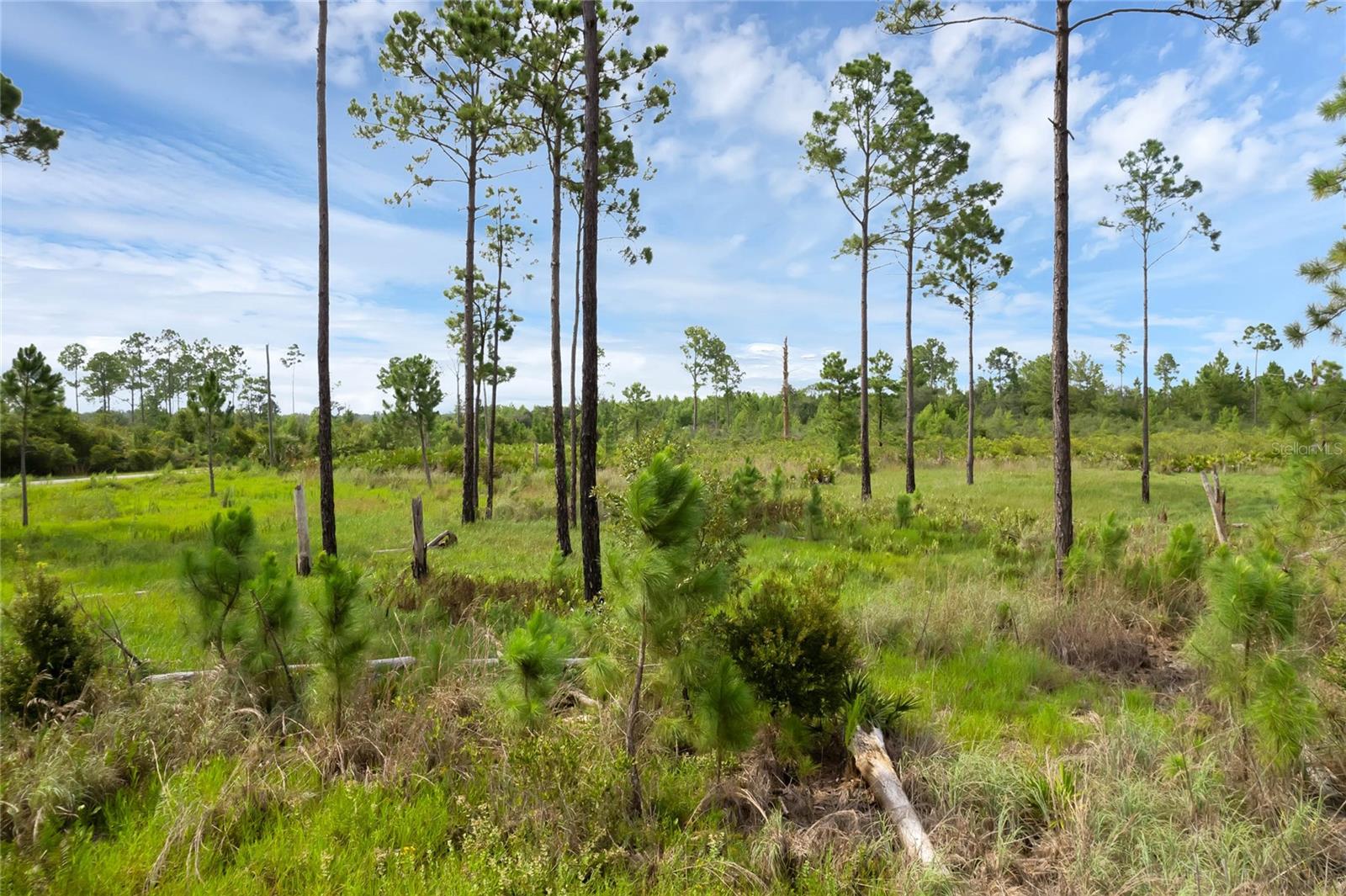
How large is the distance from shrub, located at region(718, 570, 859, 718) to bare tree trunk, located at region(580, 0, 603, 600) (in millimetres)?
3386

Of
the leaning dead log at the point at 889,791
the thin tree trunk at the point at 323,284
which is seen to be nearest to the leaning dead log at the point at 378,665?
the leaning dead log at the point at 889,791

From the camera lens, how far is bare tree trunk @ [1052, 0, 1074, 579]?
7.90 m

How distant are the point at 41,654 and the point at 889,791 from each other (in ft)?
16.4

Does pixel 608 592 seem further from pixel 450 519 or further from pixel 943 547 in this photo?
pixel 450 519

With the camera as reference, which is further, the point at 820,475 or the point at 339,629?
the point at 820,475

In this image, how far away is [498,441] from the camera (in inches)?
1907

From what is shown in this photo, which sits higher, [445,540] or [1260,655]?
[1260,655]

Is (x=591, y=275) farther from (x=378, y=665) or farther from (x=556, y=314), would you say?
(x=556, y=314)

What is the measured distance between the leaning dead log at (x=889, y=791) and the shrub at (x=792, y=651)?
274mm

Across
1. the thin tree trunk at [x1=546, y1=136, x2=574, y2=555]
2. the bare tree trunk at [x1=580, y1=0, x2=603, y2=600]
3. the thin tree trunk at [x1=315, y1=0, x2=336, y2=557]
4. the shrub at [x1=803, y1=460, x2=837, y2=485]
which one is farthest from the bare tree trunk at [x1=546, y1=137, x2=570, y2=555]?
the shrub at [x1=803, y1=460, x2=837, y2=485]

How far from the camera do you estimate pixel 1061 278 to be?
7.95 meters

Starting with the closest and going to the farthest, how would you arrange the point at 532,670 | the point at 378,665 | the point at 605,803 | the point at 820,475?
the point at 605,803, the point at 532,670, the point at 378,665, the point at 820,475

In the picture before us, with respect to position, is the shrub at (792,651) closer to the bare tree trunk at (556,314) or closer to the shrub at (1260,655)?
the shrub at (1260,655)

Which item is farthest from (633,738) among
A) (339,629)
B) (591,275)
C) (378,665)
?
(591,275)
